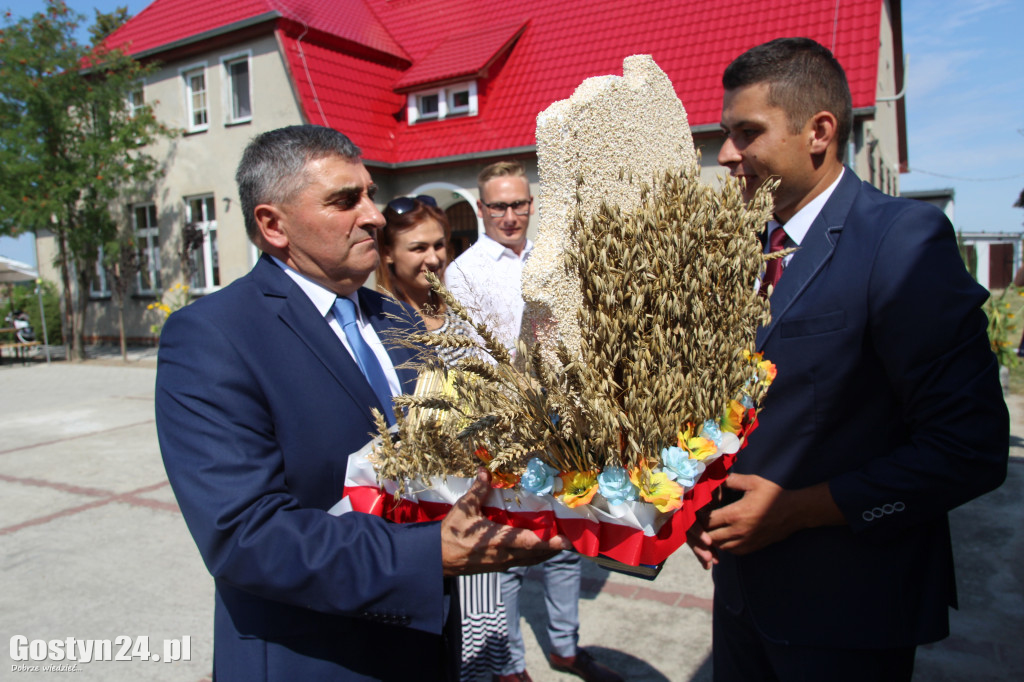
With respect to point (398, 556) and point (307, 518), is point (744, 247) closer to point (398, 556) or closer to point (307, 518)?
point (398, 556)

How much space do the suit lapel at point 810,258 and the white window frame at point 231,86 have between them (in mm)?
14920

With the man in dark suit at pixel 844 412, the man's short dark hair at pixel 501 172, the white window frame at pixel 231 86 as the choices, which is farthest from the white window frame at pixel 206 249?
the man in dark suit at pixel 844 412

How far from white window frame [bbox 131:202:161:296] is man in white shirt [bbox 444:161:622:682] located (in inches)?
617

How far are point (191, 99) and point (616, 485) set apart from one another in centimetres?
1756

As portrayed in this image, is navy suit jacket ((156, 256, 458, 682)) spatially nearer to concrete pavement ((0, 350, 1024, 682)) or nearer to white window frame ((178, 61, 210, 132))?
concrete pavement ((0, 350, 1024, 682))

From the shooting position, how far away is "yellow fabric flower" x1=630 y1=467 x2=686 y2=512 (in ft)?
3.84

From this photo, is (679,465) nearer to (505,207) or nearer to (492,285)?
(492,285)

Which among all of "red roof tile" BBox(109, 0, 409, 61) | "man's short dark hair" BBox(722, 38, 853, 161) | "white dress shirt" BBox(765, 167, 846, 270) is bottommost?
"white dress shirt" BBox(765, 167, 846, 270)

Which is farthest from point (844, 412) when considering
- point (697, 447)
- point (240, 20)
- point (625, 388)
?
point (240, 20)

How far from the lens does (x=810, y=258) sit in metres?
1.72

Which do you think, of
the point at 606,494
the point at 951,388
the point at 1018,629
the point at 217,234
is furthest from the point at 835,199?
the point at 217,234

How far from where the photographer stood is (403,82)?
14.3 m

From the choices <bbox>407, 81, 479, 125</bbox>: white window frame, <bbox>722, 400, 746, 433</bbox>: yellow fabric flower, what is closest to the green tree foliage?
<bbox>407, 81, 479, 125</bbox>: white window frame

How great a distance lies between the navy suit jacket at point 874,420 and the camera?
60.3 inches
